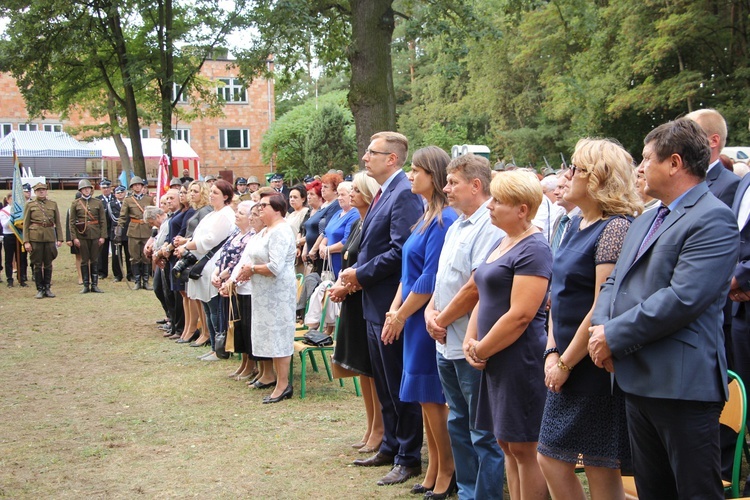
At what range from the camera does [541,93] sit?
1607 inches

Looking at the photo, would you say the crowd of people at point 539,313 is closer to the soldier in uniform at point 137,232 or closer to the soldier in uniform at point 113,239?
the soldier in uniform at point 137,232

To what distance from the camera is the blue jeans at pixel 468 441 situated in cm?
423

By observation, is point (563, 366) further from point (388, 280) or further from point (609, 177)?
point (388, 280)

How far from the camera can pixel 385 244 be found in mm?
5559

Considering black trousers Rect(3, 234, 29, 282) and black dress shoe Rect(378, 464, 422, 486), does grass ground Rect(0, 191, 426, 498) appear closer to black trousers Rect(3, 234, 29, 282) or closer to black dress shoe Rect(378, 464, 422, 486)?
black dress shoe Rect(378, 464, 422, 486)

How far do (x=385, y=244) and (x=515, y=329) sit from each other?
1.93 m

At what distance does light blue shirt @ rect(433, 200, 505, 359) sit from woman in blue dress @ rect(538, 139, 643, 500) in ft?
2.74

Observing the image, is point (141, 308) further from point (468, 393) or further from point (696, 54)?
point (696, 54)

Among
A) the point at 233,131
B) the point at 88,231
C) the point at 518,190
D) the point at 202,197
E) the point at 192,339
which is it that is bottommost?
the point at 192,339

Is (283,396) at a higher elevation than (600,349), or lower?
lower

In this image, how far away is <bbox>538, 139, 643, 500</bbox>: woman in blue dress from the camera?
3.41 m

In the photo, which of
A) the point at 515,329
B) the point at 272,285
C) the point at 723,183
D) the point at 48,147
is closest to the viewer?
the point at 515,329

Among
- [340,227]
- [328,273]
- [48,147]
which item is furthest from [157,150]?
[340,227]

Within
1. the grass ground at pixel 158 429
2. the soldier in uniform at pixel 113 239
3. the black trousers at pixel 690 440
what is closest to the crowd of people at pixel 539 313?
the black trousers at pixel 690 440
